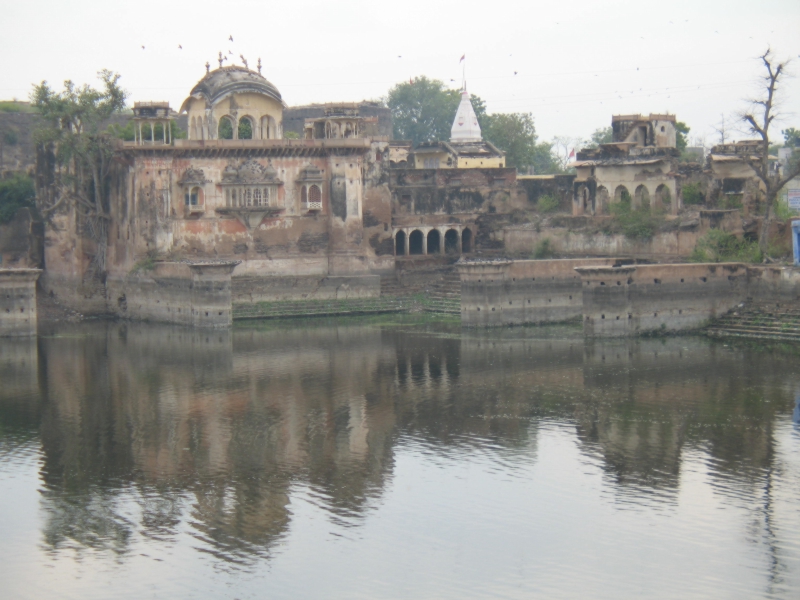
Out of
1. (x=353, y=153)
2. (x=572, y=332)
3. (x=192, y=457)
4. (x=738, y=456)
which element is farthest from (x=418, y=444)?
(x=353, y=153)

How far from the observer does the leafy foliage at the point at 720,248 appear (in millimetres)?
25609

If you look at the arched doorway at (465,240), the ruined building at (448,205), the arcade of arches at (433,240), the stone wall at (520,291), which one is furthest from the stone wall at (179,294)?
→ the arched doorway at (465,240)

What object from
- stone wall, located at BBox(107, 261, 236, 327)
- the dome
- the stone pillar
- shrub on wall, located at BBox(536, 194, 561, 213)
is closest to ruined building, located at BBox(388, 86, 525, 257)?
shrub on wall, located at BBox(536, 194, 561, 213)

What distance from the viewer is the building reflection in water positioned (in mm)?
13586

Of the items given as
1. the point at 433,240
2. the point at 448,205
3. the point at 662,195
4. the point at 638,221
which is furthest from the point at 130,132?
the point at 662,195

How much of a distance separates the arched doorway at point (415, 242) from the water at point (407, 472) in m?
8.86

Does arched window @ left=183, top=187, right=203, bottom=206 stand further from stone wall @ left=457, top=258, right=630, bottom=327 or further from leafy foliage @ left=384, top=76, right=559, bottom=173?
leafy foliage @ left=384, top=76, right=559, bottom=173

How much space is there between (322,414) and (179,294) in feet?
32.6

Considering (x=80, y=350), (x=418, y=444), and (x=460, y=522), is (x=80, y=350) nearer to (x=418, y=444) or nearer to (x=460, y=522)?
(x=418, y=444)

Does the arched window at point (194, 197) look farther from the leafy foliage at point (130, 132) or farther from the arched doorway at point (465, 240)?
the arched doorway at point (465, 240)

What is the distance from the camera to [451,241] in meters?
32.5

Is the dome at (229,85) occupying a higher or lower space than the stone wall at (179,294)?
higher

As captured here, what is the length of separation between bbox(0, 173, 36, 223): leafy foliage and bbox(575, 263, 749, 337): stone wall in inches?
615

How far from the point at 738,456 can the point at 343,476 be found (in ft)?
15.7
